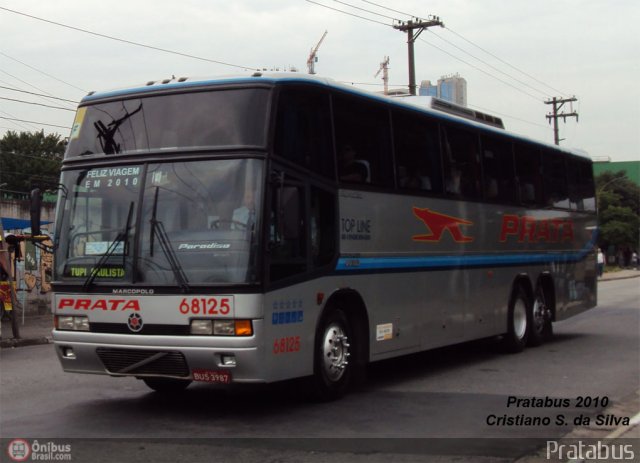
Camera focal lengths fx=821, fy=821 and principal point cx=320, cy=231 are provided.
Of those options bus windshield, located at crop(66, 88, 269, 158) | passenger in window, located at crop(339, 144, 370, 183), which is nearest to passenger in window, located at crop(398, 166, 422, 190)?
passenger in window, located at crop(339, 144, 370, 183)

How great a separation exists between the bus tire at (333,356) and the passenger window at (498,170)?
4680 millimetres

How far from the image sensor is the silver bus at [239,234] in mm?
7691

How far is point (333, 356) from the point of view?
895 centimetres

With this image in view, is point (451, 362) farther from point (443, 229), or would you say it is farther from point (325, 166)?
point (325, 166)

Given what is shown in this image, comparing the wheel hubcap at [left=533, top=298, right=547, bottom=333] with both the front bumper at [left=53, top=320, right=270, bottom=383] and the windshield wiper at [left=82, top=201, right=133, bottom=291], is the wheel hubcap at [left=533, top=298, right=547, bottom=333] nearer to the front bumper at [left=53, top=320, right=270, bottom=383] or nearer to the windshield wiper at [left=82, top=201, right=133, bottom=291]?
the front bumper at [left=53, top=320, right=270, bottom=383]

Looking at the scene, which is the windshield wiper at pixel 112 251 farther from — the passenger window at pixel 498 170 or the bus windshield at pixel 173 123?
the passenger window at pixel 498 170

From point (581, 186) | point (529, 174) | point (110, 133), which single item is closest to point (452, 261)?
point (529, 174)

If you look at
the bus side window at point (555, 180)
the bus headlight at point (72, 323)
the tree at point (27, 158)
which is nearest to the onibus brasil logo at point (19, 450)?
the bus headlight at point (72, 323)

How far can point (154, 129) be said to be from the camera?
8312 millimetres

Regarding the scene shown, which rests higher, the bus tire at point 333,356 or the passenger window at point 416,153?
the passenger window at point 416,153

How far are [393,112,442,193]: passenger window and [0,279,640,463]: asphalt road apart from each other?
2622mm

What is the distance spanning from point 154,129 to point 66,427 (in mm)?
3024

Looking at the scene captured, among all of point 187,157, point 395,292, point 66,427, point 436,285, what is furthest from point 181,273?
point 436,285

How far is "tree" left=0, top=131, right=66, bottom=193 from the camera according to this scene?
5853cm
